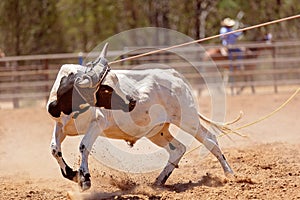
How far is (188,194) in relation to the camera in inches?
210

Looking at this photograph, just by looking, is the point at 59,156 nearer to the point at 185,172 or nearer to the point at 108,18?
the point at 185,172

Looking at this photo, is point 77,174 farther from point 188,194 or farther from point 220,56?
point 220,56

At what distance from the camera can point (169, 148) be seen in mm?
6387

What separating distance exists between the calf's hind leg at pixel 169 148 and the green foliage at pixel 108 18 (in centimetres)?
1646

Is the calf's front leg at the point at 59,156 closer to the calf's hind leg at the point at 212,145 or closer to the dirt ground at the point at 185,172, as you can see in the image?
the dirt ground at the point at 185,172

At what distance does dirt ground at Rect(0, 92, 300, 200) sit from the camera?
5.42 m

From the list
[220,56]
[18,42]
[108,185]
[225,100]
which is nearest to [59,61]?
[18,42]

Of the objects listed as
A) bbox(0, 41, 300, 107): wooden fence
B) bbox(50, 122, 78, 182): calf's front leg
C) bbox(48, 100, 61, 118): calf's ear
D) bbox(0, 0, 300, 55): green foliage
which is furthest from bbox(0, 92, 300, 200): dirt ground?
bbox(0, 0, 300, 55): green foliage

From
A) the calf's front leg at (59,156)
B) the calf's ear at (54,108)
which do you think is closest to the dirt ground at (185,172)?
the calf's front leg at (59,156)

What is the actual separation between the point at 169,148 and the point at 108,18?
18.8m

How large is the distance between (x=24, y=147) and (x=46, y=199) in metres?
4.49

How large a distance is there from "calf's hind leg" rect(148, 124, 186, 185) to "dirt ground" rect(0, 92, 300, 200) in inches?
5.7

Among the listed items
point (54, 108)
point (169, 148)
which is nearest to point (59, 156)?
point (54, 108)

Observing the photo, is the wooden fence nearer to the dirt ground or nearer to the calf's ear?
the dirt ground
